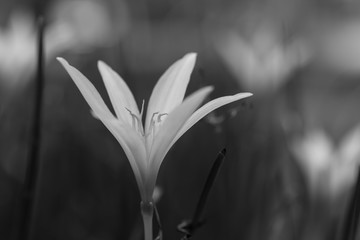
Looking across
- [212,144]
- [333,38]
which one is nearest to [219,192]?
[212,144]

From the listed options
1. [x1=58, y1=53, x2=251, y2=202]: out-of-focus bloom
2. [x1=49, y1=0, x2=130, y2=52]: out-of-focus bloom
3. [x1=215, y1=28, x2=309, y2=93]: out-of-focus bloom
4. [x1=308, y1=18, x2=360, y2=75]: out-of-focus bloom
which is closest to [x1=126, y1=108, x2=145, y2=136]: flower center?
[x1=58, y1=53, x2=251, y2=202]: out-of-focus bloom

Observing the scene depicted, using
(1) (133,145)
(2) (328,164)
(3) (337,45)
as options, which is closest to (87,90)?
(1) (133,145)

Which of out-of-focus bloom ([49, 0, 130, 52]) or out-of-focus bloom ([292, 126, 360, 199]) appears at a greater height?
out-of-focus bloom ([49, 0, 130, 52])

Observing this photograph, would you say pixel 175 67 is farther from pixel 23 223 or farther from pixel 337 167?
pixel 337 167

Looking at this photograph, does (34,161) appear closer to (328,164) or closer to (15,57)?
(328,164)

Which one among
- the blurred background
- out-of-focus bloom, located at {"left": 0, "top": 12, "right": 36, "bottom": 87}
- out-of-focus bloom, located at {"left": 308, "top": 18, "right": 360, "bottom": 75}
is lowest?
the blurred background

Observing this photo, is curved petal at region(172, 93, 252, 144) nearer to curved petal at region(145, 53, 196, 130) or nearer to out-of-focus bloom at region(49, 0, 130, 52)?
curved petal at region(145, 53, 196, 130)
